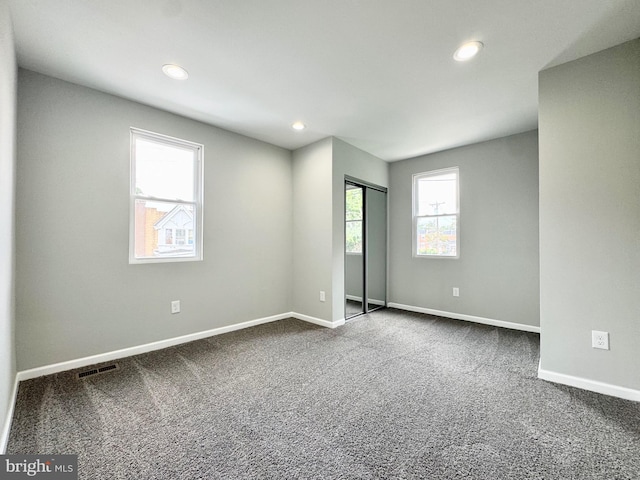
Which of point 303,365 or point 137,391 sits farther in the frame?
point 303,365

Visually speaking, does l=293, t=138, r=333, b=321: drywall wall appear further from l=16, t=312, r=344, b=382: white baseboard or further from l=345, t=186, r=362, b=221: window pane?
l=345, t=186, r=362, b=221: window pane

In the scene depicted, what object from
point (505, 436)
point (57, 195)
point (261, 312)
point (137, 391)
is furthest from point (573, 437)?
point (57, 195)

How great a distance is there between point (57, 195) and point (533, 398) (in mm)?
4154

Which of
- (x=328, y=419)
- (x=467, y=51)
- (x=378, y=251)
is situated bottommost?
(x=328, y=419)

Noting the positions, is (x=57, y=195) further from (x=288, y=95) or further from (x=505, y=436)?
(x=505, y=436)

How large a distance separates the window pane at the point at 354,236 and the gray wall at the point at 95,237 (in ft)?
5.99

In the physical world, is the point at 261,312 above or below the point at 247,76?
below

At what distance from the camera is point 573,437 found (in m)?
1.64

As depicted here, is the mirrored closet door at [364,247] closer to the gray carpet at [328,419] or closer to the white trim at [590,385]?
the gray carpet at [328,419]

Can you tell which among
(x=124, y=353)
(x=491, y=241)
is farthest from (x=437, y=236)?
(x=124, y=353)

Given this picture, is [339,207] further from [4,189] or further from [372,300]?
[4,189]

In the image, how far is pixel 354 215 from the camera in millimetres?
4527

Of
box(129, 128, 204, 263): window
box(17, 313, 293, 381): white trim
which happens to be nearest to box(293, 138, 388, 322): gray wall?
box(17, 313, 293, 381): white trim

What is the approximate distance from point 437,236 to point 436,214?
1.16 ft
